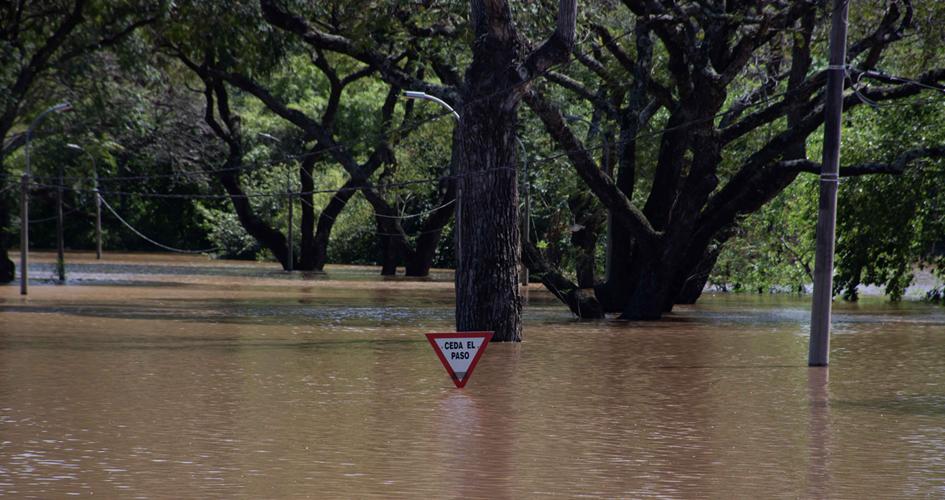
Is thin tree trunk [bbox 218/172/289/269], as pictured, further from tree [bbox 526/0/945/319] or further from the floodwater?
the floodwater

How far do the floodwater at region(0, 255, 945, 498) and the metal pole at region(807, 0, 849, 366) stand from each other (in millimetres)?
940

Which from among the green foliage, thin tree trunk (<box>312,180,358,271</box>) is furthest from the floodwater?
thin tree trunk (<box>312,180,358,271</box>)

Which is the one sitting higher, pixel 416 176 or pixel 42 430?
pixel 416 176

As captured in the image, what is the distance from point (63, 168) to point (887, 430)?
2063 inches

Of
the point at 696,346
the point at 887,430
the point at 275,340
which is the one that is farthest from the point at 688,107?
the point at 887,430

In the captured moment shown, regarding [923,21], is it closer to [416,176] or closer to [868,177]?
[868,177]

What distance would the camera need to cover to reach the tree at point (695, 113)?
2961cm

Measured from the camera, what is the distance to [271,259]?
271 feet

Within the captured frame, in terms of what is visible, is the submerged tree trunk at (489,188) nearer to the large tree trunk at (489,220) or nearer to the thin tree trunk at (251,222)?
the large tree trunk at (489,220)

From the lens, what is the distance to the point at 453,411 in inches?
606

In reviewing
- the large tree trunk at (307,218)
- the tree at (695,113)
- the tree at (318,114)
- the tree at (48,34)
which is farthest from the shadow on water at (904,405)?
the large tree trunk at (307,218)

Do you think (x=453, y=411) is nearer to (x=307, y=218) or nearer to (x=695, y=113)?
(x=695, y=113)

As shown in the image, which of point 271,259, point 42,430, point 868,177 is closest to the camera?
point 42,430

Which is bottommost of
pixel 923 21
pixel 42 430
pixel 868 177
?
pixel 42 430
